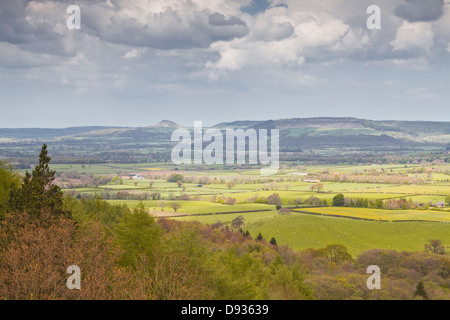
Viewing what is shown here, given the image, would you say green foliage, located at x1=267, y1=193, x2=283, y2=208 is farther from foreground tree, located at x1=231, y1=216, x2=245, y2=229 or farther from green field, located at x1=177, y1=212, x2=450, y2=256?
foreground tree, located at x1=231, y1=216, x2=245, y2=229

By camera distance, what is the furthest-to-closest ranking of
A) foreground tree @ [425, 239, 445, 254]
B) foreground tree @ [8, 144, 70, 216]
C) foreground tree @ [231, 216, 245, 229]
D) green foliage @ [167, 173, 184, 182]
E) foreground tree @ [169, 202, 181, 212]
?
green foliage @ [167, 173, 184, 182], foreground tree @ [169, 202, 181, 212], foreground tree @ [231, 216, 245, 229], foreground tree @ [425, 239, 445, 254], foreground tree @ [8, 144, 70, 216]

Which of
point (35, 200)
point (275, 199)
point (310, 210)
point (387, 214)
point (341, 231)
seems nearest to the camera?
point (35, 200)

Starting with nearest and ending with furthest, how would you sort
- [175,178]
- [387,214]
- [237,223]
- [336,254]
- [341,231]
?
1. [336,254]
2. [341,231]
3. [237,223]
4. [387,214]
5. [175,178]

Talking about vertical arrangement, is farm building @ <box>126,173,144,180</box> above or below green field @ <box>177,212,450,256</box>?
above

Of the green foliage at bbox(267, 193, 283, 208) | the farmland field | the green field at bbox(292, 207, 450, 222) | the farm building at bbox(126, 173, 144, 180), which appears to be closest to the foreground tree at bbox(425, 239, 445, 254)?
the farmland field

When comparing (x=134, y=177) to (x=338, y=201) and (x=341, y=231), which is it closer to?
(x=338, y=201)

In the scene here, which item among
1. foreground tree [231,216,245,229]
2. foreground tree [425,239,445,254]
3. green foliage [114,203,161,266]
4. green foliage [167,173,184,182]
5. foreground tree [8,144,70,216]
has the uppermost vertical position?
foreground tree [8,144,70,216]

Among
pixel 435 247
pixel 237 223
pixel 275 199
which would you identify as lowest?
pixel 435 247

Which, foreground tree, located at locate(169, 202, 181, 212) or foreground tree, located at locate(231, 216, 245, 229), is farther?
foreground tree, located at locate(169, 202, 181, 212)

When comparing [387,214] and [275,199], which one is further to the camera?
[275,199]

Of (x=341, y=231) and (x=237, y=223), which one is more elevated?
(x=237, y=223)

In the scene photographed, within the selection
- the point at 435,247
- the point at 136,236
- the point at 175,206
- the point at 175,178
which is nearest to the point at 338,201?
the point at 175,206

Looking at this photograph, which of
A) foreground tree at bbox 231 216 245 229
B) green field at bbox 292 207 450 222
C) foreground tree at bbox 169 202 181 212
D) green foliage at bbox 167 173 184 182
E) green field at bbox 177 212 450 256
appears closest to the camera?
green field at bbox 177 212 450 256
